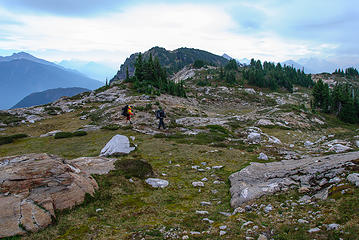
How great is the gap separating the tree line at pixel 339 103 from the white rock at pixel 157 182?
6544cm

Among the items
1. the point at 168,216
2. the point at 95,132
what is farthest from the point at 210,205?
the point at 95,132

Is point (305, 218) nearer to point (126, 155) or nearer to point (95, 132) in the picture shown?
point (126, 155)

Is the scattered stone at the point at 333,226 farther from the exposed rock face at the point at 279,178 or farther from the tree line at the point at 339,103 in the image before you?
the tree line at the point at 339,103

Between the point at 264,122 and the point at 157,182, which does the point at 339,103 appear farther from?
the point at 157,182

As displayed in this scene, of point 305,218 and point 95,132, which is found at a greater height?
point 305,218

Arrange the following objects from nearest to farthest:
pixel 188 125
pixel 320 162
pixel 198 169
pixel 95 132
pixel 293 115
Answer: pixel 320 162
pixel 198 169
pixel 95 132
pixel 188 125
pixel 293 115

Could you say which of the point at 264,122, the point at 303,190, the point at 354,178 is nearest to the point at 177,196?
the point at 303,190

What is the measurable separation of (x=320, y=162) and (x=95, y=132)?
2831 cm

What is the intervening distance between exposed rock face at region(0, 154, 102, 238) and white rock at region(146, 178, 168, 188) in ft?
11.1

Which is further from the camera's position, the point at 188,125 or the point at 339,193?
the point at 188,125

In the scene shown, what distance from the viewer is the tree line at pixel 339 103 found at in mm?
57622

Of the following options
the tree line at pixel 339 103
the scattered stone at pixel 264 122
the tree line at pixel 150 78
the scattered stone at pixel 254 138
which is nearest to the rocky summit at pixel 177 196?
the scattered stone at pixel 254 138

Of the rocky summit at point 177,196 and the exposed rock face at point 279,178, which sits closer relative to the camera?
the rocky summit at point 177,196

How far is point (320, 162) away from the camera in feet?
40.2
